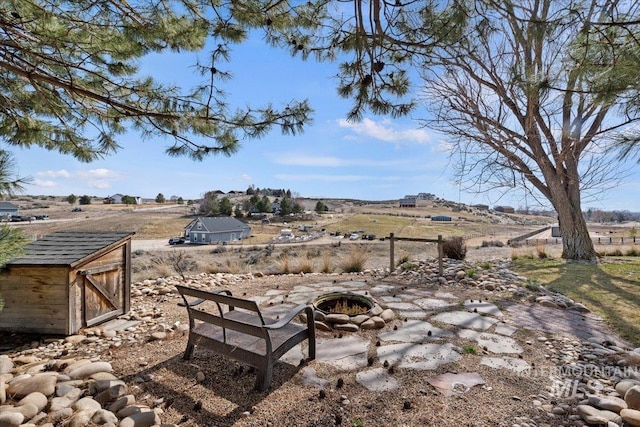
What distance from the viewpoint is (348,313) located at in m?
3.66

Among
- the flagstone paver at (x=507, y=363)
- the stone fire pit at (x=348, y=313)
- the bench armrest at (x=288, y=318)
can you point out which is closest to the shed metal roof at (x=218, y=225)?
the stone fire pit at (x=348, y=313)

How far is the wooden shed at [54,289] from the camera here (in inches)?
120

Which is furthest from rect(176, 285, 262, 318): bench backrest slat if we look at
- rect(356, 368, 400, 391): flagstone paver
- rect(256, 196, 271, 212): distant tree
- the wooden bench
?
rect(256, 196, 271, 212): distant tree

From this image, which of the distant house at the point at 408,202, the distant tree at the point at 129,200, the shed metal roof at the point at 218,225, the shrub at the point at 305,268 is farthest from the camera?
the distant house at the point at 408,202

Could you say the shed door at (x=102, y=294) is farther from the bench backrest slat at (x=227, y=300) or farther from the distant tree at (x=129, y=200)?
the distant tree at (x=129, y=200)

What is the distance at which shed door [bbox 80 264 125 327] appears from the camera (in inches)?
130

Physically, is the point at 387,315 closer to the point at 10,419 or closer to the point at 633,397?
the point at 633,397

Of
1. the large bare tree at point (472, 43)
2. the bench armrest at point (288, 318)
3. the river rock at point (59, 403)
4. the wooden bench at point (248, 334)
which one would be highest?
the large bare tree at point (472, 43)

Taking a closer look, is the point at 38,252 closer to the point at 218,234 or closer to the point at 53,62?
the point at 53,62

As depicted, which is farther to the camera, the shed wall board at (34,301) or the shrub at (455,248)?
the shrub at (455,248)

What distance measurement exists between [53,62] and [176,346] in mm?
3263

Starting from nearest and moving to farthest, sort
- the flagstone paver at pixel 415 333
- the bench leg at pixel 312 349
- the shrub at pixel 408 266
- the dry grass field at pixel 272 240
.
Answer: the bench leg at pixel 312 349
the flagstone paver at pixel 415 333
the shrub at pixel 408 266
the dry grass field at pixel 272 240

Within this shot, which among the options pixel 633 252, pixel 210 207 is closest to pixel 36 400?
pixel 633 252

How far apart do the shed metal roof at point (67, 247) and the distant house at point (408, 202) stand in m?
50.5
